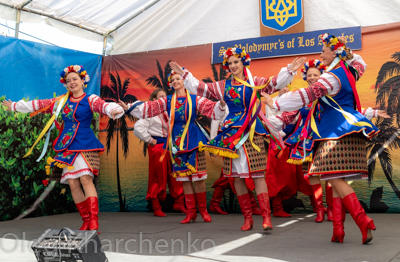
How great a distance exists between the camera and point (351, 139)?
3150 millimetres

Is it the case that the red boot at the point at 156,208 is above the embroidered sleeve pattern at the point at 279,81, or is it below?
below

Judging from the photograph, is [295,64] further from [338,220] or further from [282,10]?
[282,10]

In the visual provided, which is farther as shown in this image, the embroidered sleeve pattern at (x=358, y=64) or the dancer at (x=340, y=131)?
the embroidered sleeve pattern at (x=358, y=64)

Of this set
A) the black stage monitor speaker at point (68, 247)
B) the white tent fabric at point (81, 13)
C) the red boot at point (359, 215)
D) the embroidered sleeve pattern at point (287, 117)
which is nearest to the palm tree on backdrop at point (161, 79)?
the white tent fabric at point (81, 13)

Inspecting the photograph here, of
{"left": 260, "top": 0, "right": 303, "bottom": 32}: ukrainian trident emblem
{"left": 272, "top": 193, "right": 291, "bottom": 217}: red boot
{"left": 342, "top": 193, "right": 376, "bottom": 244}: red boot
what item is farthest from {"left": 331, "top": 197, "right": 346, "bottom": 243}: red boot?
{"left": 260, "top": 0, "right": 303, "bottom": 32}: ukrainian trident emblem

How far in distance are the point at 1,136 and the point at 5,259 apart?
2.39m

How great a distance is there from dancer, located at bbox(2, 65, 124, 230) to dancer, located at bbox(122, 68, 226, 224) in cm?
61

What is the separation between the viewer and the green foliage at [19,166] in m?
5.02

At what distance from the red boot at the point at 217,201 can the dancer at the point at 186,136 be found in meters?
0.88

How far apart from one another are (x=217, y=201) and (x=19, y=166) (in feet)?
7.71

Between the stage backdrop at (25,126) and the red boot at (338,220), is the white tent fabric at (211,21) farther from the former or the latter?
the red boot at (338,220)

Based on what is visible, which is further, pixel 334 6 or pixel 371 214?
pixel 334 6

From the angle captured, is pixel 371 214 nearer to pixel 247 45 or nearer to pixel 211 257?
Answer: pixel 247 45

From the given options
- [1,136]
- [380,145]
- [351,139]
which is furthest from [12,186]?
[380,145]
